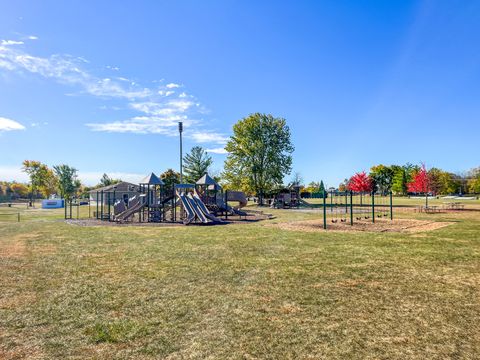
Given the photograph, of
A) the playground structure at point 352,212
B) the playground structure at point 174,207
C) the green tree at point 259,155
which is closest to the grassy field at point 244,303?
the playground structure at point 352,212

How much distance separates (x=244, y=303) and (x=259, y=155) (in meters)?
46.8

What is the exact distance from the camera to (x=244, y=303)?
629 cm

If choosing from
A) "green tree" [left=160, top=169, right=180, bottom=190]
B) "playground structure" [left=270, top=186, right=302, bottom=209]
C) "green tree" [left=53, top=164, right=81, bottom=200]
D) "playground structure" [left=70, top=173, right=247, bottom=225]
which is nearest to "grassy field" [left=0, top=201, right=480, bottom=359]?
"playground structure" [left=70, top=173, right=247, bottom=225]

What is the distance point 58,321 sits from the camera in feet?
18.2

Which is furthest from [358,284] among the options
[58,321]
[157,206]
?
[157,206]

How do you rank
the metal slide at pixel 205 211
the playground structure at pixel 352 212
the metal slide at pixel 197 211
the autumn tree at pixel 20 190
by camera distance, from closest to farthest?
the playground structure at pixel 352 212
the metal slide at pixel 197 211
the metal slide at pixel 205 211
the autumn tree at pixel 20 190

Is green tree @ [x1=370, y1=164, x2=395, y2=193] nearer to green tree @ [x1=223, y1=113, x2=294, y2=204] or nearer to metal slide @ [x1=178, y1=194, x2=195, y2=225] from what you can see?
green tree @ [x1=223, y1=113, x2=294, y2=204]

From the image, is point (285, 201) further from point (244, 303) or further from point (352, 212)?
point (244, 303)

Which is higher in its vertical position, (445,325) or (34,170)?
(34,170)

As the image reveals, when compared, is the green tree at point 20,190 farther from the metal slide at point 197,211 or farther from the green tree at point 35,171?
the metal slide at point 197,211

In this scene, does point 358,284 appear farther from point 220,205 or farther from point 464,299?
point 220,205

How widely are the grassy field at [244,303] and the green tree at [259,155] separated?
40785 mm

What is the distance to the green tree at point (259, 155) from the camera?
52531 millimetres

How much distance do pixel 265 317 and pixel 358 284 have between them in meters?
2.92
